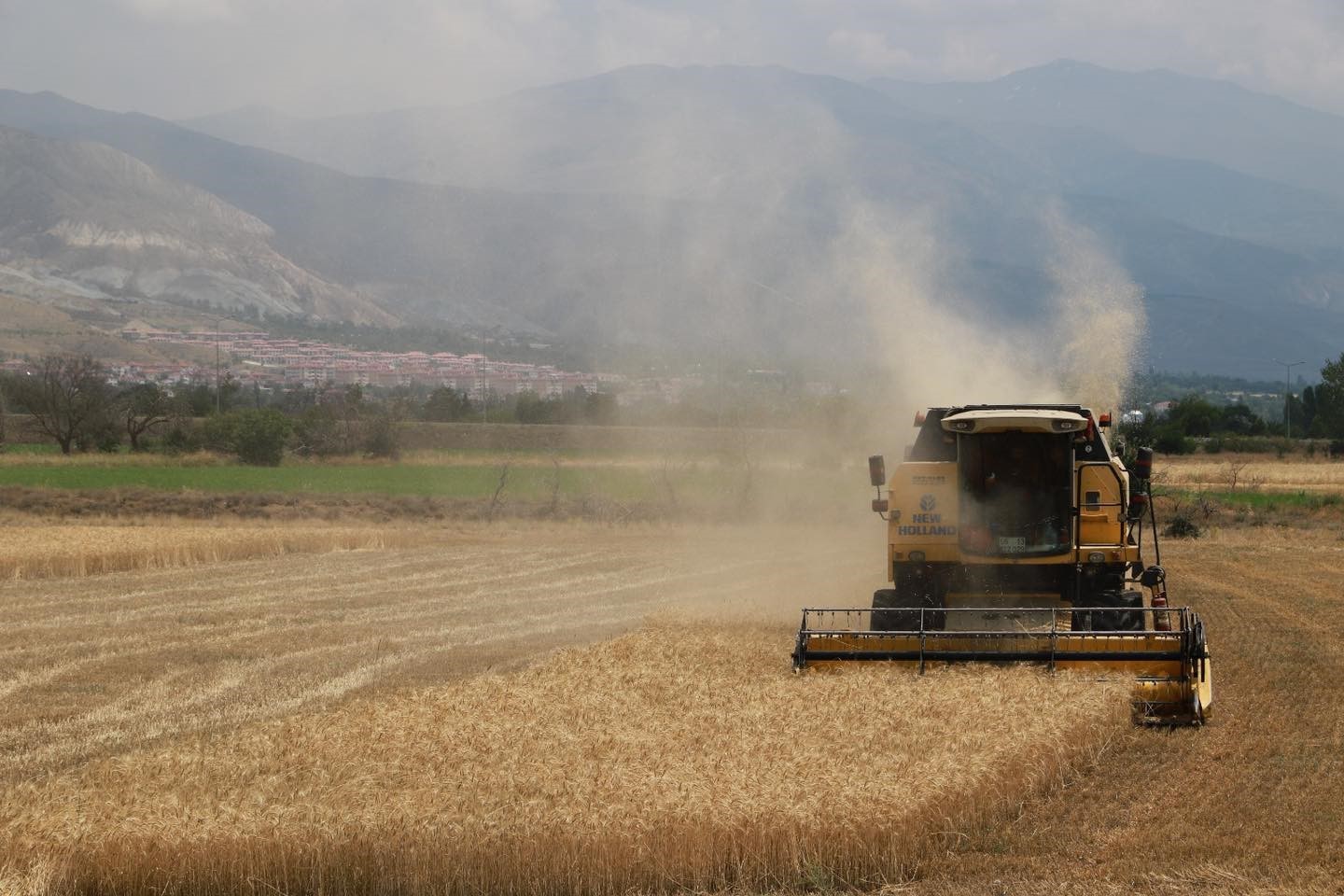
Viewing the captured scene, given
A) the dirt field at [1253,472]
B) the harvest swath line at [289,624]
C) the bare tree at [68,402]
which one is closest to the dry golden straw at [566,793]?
the harvest swath line at [289,624]

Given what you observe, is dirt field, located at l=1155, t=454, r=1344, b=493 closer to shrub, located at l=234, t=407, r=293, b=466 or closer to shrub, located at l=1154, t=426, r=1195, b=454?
shrub, located at l=1154, t=426, r=1195, b=454

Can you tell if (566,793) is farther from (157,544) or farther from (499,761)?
(157,544)

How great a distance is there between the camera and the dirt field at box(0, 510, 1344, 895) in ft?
33.7

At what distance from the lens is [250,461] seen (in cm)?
7088

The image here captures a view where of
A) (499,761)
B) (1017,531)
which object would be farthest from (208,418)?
(499,761)

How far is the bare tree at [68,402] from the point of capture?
74.9 metres

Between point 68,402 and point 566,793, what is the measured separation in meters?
71.8

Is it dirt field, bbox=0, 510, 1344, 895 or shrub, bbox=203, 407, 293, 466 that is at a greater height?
shrub, bbox=203, 407, 293, 466

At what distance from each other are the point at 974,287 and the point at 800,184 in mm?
58186

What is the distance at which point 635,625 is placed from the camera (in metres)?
23.1

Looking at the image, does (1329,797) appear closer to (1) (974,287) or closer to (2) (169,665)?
(2) (169,665)

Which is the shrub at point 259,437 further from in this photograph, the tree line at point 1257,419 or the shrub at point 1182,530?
the tree line at point 1257,419

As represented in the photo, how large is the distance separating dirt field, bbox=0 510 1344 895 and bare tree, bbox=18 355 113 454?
1620 inches

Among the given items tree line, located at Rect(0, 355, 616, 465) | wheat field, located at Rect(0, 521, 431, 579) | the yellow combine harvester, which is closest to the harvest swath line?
wheat field, located at Rect(0, 521, 431, 579)
